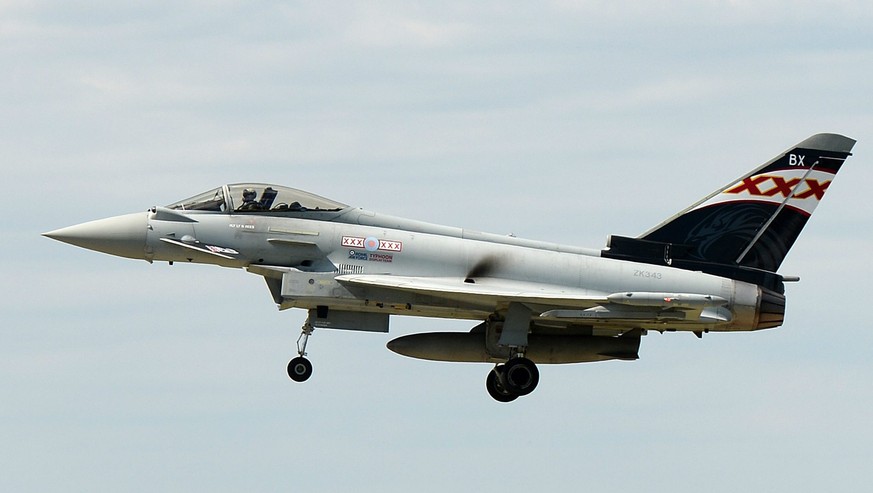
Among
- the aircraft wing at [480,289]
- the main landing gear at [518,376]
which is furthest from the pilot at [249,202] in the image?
the main landing gear at [518,376]

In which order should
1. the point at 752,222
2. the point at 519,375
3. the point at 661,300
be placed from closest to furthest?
1. the point at 661,300
2. the point at 519,375
3. the point at 752,222

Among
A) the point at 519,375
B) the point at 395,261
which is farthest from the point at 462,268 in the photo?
the point at 519,375

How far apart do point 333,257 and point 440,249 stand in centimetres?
198

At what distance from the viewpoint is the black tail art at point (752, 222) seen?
3042 centimetres

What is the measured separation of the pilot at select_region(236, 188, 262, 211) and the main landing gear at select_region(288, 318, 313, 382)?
7.46ft

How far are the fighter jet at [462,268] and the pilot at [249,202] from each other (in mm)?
25

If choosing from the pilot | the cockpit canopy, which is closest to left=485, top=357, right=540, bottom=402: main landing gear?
the cockpit canopy

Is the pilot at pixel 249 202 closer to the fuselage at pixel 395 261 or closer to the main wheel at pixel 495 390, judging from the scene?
the fuselage at pixel 395 261

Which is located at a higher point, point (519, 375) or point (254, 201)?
point (254, 201)

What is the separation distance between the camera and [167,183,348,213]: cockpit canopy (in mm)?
29266

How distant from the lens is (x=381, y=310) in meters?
29.3

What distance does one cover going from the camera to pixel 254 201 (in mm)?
29328

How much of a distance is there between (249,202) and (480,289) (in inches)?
179

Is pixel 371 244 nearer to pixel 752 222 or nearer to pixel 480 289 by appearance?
pixel 480 289
